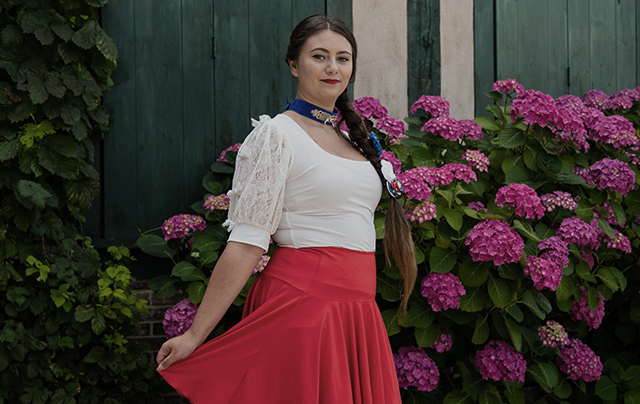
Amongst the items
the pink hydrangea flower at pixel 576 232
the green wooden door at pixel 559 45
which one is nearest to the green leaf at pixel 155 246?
the pink hydrangea flower at pixel 576 232

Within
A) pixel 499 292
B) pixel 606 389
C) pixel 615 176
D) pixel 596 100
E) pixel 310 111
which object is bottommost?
pixel 606 389

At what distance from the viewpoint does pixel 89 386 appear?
8.46 feet

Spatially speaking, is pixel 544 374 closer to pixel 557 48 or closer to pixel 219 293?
pixel 219 293

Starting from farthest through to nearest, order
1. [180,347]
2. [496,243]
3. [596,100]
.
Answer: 1. [596,100]
2. [496,243]
3. [180,347]

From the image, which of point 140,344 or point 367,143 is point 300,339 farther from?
point 140,344

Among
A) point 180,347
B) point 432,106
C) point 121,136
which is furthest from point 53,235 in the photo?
point 432,106

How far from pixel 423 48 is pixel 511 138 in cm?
113

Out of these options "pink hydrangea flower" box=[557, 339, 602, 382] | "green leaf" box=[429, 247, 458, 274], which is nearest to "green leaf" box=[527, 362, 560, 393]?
"pink hydrangea flower" box=[557, 339, 602, 382]

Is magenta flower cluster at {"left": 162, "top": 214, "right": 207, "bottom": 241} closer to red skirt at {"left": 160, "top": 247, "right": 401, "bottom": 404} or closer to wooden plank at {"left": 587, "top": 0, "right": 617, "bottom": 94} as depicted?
red skirt at {"left": 160, "top": 247, "right": 401, "bottom": 404}

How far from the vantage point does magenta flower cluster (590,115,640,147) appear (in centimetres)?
293

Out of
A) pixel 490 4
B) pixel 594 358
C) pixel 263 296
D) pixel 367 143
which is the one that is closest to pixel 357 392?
pixel 263 296

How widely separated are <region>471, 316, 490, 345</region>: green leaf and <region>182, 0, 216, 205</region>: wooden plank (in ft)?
5.39

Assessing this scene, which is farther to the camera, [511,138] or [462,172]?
[511,138]

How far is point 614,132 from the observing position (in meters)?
2.94
